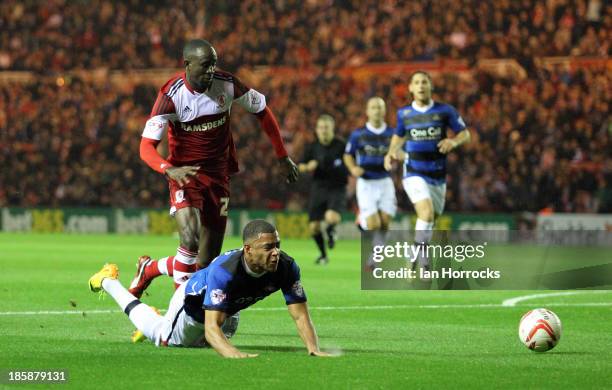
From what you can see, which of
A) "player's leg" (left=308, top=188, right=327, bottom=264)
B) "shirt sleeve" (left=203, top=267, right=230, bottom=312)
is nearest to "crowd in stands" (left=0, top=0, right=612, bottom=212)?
"player's leg" (left=308, top=188, right=327, bottom=264)

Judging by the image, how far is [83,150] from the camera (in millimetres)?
32562

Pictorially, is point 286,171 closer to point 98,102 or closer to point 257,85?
point 257,85

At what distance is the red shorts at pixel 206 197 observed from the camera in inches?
393

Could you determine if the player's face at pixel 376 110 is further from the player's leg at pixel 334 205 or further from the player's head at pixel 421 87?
the player's head at pixel 421 87

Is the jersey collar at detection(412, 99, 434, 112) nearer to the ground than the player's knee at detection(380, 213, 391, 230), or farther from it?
farther from it

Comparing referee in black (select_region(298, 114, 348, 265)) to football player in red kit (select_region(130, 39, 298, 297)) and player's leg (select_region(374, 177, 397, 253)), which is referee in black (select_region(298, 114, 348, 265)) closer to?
player's leg (select_region(374, 177, 397, 253))

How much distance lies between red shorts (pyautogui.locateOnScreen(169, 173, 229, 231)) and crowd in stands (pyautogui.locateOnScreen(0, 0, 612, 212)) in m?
15.3

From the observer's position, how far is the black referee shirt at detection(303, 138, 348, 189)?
789 inches

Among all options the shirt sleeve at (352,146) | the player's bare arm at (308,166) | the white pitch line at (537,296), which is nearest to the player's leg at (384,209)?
the shirt sleeve at (352,146)

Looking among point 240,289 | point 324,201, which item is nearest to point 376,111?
point 324,201

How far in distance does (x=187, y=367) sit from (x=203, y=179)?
304 centimetres

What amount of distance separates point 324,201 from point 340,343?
1117 cm

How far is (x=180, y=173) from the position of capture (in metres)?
9.20

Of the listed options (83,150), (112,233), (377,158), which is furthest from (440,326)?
(83,150)
